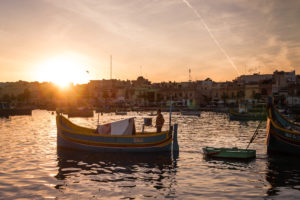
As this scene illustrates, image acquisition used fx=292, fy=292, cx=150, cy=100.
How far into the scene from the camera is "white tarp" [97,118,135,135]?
69.0 feet

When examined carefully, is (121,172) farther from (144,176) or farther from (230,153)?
(230,153)

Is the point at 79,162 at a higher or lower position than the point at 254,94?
lower

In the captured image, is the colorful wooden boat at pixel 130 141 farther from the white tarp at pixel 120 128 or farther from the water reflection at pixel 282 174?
the water reflection at pixel 282 174

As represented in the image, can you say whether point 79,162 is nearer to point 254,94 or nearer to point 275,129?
point 275,129

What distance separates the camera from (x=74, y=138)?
22047mm

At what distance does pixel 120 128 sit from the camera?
21078mm

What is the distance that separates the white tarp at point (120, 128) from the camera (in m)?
21.0

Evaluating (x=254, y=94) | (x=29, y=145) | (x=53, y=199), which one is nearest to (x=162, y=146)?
(x=53, y=199)

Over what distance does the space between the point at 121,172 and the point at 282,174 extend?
8694mm

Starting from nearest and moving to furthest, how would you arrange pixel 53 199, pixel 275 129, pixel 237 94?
pixel 53 199
pixel 275 129
pixel 237 94

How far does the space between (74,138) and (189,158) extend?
876cm

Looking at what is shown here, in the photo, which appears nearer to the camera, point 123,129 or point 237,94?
point 123,129

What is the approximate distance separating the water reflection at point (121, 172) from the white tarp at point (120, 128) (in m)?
1.54

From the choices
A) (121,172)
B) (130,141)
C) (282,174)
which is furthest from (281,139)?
(121,172)
